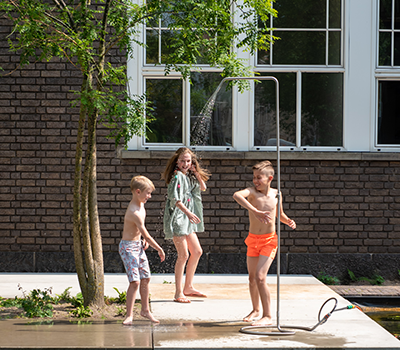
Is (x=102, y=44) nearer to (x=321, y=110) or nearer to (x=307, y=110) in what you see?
(x=307, y=110)

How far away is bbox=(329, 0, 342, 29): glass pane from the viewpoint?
8.27 m

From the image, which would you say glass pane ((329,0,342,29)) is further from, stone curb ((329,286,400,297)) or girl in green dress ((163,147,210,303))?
stone curb ((329,286,400,297))

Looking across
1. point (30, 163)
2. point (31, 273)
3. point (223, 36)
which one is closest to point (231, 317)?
point (223, 36)

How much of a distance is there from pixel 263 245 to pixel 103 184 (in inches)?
153

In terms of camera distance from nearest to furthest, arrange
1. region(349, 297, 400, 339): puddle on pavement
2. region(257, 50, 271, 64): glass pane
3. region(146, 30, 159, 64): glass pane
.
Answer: region(349, 297, 400, 339): puddle on pavement < region(146, 30, 159, 64): glass pane < region(257, 50, 271, 64): glass pane

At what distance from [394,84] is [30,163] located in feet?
19.8

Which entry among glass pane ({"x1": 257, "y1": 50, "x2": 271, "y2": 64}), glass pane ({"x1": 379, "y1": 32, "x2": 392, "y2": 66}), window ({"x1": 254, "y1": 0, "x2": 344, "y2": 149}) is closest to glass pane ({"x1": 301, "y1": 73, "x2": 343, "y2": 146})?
window ({"x1": 254, "y1": 0, "x2": 344, "y2": 149})

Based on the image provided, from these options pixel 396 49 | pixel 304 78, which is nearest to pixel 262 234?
pixel 304 78

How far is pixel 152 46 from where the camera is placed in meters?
8.22

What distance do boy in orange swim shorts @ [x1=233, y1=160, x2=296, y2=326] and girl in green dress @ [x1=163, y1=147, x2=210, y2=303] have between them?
38.3 inches

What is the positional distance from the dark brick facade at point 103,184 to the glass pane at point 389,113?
1.32 feet

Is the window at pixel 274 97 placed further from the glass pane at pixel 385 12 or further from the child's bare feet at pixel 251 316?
the child's bare feet at pixel 251 316

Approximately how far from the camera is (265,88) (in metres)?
8.25

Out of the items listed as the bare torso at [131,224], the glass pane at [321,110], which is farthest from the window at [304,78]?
the bare torso at [131,224]
